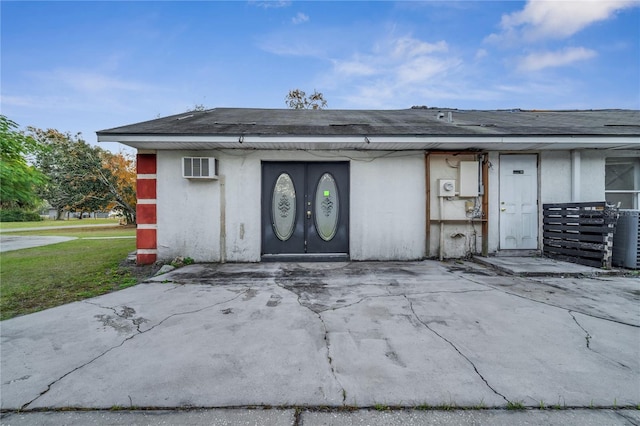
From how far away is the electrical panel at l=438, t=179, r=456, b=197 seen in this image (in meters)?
5.83

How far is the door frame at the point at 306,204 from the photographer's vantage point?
5.94 meters

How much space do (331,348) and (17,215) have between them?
37.7 metres

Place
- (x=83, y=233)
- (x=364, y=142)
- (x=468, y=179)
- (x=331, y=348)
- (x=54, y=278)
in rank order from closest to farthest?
(x=331, y=348) < (x=54, y=278) < (x=364, y=142) < (x=468, y=179) < (x=83, y=233)

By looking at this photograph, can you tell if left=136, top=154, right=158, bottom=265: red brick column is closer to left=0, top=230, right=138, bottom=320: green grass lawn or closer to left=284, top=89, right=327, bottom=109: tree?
left=0, top=230, right=138, bottom=320: green grass lawn

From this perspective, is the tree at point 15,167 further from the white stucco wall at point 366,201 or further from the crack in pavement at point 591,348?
the crack in pavement at point 591,348

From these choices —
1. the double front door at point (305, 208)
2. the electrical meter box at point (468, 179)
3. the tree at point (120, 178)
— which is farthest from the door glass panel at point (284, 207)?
the tree at point (120, 178)

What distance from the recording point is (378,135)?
16.4 ft

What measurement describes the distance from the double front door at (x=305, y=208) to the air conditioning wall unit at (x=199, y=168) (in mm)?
1147

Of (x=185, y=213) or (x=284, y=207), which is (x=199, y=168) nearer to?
(x=185, y=213)

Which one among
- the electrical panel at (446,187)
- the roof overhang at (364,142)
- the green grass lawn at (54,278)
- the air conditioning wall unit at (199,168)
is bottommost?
the green grass lawn at (54,278)

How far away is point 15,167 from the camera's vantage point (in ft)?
21.8

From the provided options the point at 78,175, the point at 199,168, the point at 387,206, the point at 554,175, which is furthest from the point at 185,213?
the point at 78,175

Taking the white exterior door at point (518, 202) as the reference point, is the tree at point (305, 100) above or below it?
above

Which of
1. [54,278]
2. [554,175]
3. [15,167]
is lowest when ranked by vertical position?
[54,278]
